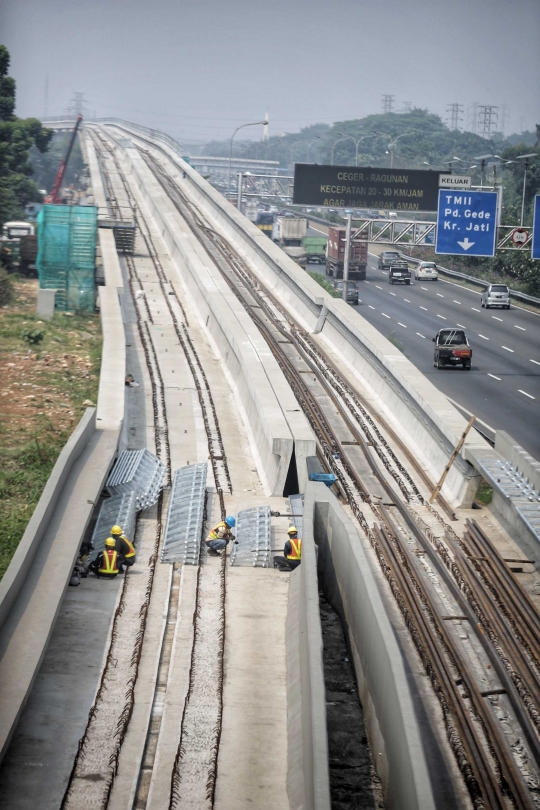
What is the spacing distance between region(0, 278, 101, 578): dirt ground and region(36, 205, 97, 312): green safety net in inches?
49.4

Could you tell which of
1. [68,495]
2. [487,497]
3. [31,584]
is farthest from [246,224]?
[31,584]

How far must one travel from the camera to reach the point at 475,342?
177 ft

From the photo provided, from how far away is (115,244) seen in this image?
5325 cm

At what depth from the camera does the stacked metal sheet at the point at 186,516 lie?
1988cm

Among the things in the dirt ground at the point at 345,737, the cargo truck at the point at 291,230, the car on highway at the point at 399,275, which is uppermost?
the cargo truck at the point at 291,230

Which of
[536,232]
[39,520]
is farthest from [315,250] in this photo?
[39,520]

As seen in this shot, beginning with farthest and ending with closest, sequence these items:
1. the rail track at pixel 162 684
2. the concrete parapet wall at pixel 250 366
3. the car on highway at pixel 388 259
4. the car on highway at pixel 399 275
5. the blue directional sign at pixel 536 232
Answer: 1. the car on highway at pixel 388 259
2. the car on highway at pixel 399 275
3. the blue directional sign at pixel 536 232
4. the concrete parapet wall at pixel 250 366
5. the rail track at pixel 162 684

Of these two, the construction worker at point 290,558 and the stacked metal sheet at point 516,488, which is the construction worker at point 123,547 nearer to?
the construction worker at point 290,558

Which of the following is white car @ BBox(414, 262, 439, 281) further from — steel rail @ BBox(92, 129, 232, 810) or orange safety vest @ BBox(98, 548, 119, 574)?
orange safety vest @ BBox(98, 548, 119, 574)

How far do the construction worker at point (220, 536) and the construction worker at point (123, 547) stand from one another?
182 centimetres

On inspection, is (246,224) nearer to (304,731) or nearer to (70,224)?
(70,224)

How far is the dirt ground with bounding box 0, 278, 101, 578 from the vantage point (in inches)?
849

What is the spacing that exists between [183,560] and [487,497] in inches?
336

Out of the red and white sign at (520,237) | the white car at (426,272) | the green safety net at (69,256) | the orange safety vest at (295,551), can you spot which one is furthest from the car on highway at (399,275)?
the orange safety vest at (295,551)
